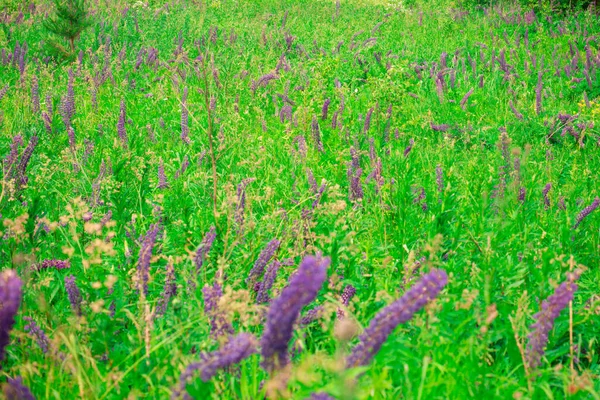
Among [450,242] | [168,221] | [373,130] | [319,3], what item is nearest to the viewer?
[450,242]

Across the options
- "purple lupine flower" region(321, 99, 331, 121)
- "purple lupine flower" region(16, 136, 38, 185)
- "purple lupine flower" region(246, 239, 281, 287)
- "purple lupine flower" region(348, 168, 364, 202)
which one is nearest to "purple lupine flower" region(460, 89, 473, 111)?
"purple lupine flower" region(321, 99, 331, 121)

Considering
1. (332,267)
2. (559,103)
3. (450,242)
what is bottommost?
(559,103)

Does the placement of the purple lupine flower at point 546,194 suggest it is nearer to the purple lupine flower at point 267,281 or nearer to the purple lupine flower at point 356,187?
the purple lupine flower at point 356,187

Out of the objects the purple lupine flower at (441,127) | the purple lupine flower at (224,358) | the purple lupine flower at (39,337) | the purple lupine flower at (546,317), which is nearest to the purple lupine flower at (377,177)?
the purple lupine flower at (546,317)

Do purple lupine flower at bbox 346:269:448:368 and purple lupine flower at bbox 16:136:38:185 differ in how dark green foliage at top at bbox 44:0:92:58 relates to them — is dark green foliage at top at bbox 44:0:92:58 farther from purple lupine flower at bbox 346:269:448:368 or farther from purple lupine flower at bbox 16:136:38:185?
purple lupine flower at bbox 346:269:448:368

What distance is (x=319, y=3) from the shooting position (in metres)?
15.3

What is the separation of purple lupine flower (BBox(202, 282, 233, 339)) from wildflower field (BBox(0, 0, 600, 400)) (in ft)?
0.03

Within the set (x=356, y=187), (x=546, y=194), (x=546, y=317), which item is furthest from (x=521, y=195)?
(x=546, y=317)

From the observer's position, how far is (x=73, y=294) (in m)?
2.27

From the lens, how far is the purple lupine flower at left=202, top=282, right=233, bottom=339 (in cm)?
198

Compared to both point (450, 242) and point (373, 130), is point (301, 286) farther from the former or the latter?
point (373, 130)

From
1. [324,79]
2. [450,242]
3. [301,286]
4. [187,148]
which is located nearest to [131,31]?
[324,79]

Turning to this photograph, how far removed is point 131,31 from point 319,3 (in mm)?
6492

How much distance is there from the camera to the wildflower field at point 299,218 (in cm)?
199
